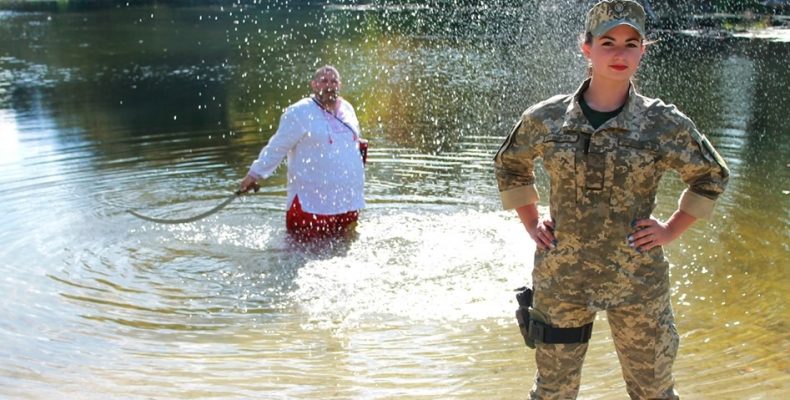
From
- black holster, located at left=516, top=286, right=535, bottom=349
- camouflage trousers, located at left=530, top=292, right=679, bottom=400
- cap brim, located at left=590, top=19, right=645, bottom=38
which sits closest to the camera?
cap brim, located at left=590, top=19, right=645, bottom=38

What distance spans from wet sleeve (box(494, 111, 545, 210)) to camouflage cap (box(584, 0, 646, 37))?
1.34 ft

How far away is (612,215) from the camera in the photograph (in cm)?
323

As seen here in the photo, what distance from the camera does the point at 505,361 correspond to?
489 cm

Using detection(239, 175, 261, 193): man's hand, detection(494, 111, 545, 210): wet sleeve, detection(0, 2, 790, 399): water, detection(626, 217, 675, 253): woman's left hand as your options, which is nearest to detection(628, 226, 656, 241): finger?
detection(626, 217, 675, 253): woman's left hand

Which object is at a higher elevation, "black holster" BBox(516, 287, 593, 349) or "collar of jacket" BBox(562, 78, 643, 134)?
"collar of jacket" BBox(562, 78, 643, 134)

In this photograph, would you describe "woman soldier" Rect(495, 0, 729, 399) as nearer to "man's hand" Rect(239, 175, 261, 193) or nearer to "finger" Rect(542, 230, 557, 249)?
"finger" Rect(542, 230, 557, 249)

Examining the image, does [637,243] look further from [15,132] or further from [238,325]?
[15,132]

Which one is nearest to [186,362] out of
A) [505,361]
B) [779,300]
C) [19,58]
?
[505,361]

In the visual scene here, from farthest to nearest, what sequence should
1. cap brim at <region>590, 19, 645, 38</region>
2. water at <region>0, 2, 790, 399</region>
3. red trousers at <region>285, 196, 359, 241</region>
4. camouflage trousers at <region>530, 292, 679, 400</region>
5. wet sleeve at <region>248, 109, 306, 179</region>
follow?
red trousers at <region>285, 196, 359, 241</region> → wet sleeve at <region>248, 109, 306, 179</region> → water at <region>0, 2, 790, 399</region> → camouflage trousers at <region>530, 292, 679, 400</region> → cap brim at <region>590, 19, 645, 38</region>

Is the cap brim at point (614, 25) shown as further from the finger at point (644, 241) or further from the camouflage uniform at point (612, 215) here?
the finger at point (644, 241)

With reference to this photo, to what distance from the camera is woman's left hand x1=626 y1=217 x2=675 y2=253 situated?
3.20m

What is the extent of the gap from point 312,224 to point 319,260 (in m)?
0.63

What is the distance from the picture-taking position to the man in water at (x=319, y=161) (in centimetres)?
704

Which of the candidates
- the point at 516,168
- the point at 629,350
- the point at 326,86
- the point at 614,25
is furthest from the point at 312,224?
the point at 614,25
